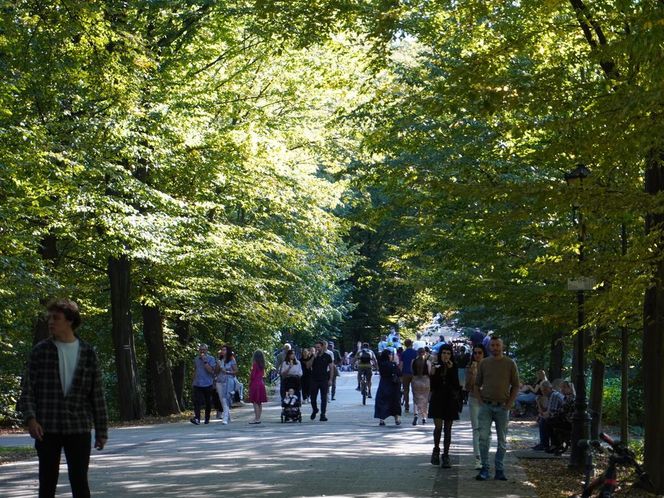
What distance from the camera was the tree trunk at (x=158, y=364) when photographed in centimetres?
3180

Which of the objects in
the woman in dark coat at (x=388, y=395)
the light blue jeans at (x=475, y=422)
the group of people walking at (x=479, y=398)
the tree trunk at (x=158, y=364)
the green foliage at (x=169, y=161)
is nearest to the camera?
the group of people walking at (x=479, y=398)

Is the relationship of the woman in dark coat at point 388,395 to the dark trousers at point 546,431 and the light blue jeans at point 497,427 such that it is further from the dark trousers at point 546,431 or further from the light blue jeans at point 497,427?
Result: the light blue jeans at point 497,427

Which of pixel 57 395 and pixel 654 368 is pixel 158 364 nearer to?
pixel 654 368

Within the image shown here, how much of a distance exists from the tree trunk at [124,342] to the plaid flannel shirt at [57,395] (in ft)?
65.2

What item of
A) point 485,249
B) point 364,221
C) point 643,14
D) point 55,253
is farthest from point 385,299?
point 643,14

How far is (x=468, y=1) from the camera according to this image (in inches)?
576

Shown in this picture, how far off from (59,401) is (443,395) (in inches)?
335

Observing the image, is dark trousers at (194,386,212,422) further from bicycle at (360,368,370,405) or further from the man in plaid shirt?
the man in plaid shirt

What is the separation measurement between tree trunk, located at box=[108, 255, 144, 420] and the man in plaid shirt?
65.4ft

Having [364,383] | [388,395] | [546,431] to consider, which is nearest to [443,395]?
[546,431]

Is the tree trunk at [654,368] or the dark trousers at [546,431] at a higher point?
the tree trunk at [654,368]

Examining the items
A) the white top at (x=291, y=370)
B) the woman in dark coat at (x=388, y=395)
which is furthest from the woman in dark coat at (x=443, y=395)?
the white top at (x=291, y=370)

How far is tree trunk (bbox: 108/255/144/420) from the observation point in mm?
28266

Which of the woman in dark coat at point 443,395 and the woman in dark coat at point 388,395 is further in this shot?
the woman in dark coat at point 388,395
